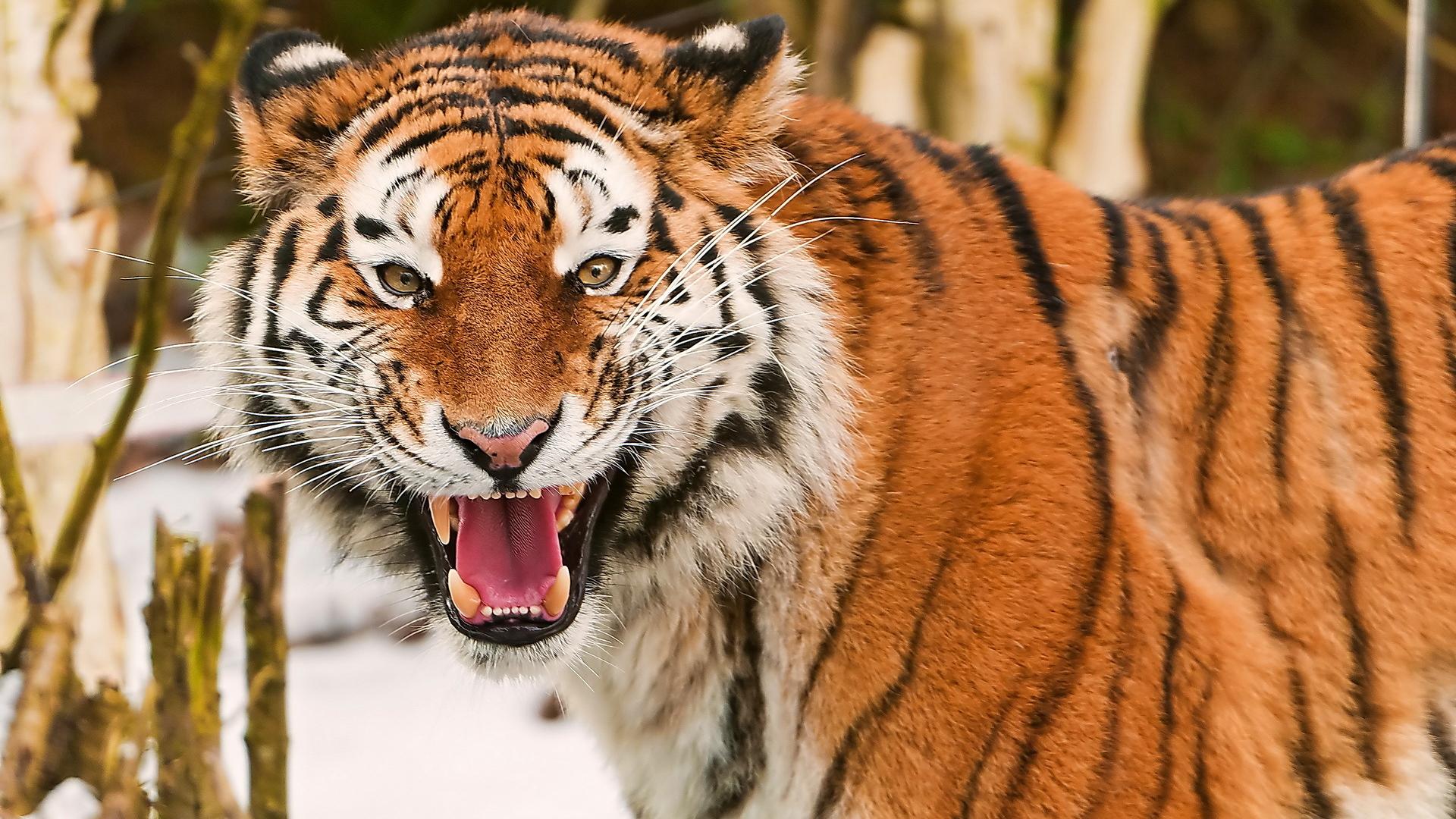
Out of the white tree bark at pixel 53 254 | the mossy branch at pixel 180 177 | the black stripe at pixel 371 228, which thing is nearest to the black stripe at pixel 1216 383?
the black stripe at pixel 371 228

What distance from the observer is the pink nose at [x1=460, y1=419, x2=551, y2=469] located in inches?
67.4

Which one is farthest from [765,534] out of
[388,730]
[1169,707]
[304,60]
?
[388,730]

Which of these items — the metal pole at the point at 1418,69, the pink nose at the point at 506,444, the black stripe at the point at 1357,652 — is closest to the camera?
the pink nose at the point at 506,444

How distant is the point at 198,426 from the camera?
502 centimetres

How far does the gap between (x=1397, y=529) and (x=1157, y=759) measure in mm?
528

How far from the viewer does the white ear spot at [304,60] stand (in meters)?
2.04

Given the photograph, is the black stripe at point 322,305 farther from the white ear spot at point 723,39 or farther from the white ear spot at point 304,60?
the white ear spot at point 723,39

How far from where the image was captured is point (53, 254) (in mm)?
3594

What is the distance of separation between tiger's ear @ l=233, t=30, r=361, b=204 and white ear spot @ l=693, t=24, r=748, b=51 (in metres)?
0.46

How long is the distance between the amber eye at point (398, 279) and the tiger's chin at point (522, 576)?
0.26 metres

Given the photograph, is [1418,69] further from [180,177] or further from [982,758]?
[180,177]

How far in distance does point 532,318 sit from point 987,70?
2852 millimetres

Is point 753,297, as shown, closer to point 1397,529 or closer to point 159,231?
point 159,231

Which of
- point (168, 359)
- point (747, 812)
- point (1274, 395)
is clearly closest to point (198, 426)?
point (168, 359)
